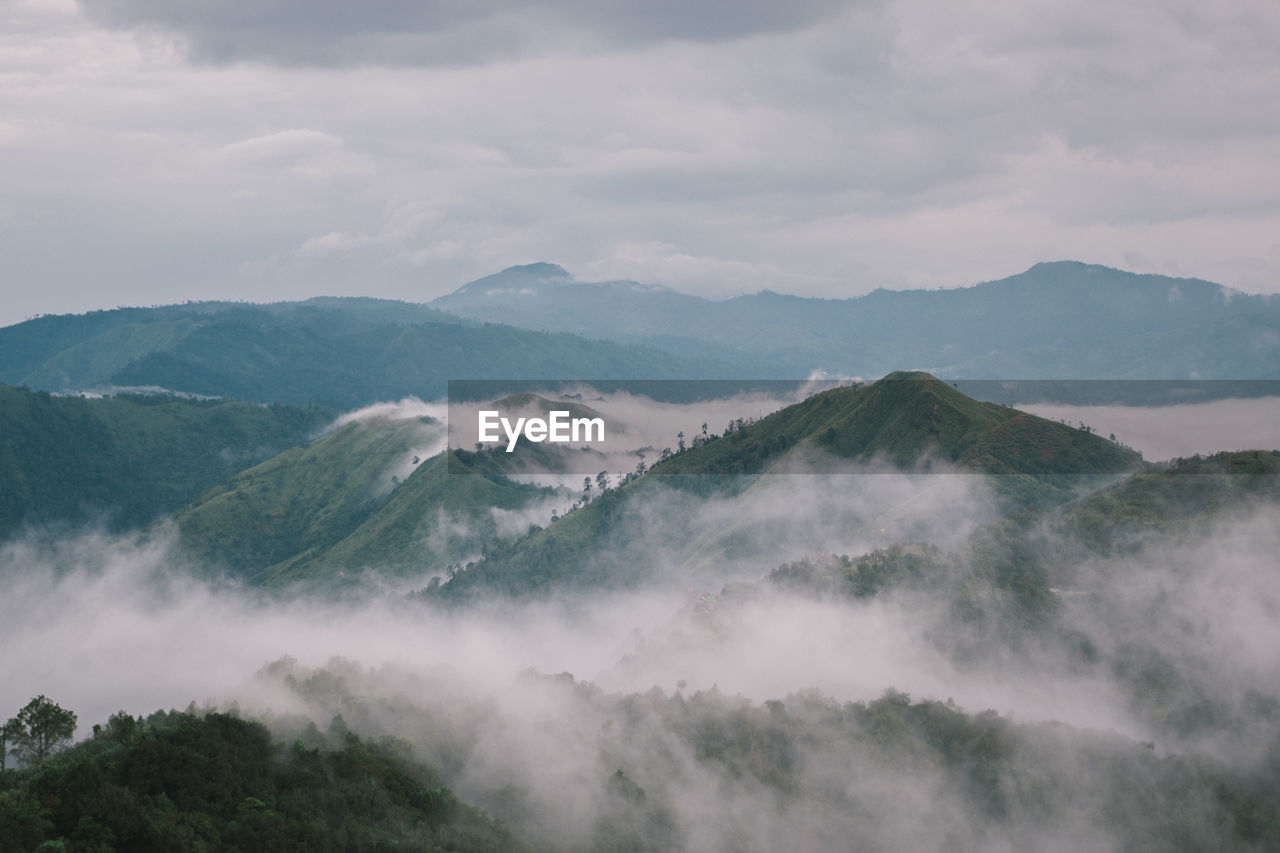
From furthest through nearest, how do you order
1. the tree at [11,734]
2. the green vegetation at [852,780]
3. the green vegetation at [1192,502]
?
the green vegetation at [1192,502] → the green vegetation at [852,780] → the tree at [11,734]

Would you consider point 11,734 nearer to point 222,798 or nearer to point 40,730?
point 40,730

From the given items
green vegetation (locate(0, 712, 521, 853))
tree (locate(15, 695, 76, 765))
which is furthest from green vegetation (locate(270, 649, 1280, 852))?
tree (locate(15, 695, 76, 765))

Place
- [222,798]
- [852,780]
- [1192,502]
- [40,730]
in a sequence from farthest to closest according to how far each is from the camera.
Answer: [1192,502], [852,780], [40,730], [222,798]

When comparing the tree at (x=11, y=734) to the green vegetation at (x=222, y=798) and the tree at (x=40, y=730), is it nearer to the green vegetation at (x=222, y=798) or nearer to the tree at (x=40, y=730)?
the tree at (x=40, y=730)

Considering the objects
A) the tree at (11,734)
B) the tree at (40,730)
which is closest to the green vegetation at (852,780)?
the tree at (40,730)

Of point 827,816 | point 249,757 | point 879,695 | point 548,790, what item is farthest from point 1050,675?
point 249,757

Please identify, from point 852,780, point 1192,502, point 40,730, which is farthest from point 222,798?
point 1192,502
